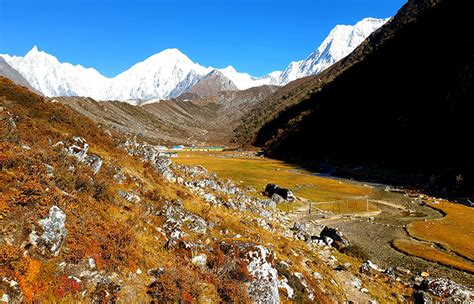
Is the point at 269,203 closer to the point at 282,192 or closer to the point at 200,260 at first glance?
the point at 282,192

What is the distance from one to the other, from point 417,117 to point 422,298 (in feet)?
456

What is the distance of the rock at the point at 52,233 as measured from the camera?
A: 43.0ft

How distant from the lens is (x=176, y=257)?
17.4 meters

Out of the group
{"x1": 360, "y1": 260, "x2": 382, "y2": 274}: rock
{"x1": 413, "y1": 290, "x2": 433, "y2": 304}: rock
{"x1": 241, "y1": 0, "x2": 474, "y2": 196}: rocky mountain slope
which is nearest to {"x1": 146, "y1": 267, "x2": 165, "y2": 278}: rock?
{"x1": 413, "y1": 290, "x2": 433, "y2": 304}: rock

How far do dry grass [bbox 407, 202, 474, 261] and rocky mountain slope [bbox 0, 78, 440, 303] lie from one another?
19.4m

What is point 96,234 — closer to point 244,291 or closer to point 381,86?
point 244,291

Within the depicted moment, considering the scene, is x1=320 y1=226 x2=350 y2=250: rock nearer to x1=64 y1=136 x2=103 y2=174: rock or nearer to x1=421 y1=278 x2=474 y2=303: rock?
x1=421 y1=278 x2=474 y2=303: rock

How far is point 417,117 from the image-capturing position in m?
144

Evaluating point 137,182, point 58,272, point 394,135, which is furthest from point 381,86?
point 58,272

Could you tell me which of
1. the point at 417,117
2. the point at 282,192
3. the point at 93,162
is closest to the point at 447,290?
the point at 93,162

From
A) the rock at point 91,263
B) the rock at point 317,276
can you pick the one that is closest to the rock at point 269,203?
the rock at point 317,276

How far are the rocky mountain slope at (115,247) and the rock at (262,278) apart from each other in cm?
5

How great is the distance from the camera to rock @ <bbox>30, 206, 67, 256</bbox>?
1311 centimetres

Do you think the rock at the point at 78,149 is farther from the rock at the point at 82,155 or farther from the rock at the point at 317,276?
the rock at the point at 317,276
